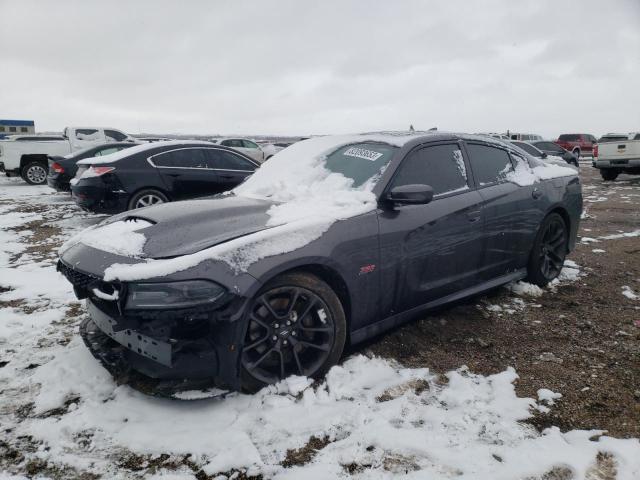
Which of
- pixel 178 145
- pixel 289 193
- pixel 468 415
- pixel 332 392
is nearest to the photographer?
pixel 468 415

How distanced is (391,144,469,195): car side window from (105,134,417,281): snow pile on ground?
18 centimetres

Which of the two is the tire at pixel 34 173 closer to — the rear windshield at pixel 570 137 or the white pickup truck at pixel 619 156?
the white pickup truck at pixel 619 156

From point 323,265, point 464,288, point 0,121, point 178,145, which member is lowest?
point 464,288

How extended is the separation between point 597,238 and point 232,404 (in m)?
6.29

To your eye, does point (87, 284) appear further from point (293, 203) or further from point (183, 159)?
point (183, 159)

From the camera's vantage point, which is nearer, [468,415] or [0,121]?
[468,415]

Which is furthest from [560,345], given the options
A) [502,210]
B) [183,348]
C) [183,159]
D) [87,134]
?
[87,134]

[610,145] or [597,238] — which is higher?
[610,145]

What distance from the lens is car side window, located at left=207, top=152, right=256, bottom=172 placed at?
326 inches

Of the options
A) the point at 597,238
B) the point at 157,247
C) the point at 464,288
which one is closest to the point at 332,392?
the point at 157,247

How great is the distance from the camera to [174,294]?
2221mm

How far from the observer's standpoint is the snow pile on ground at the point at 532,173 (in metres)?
4.16

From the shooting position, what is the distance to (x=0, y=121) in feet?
142

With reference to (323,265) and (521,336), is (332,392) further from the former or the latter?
(521,336)
